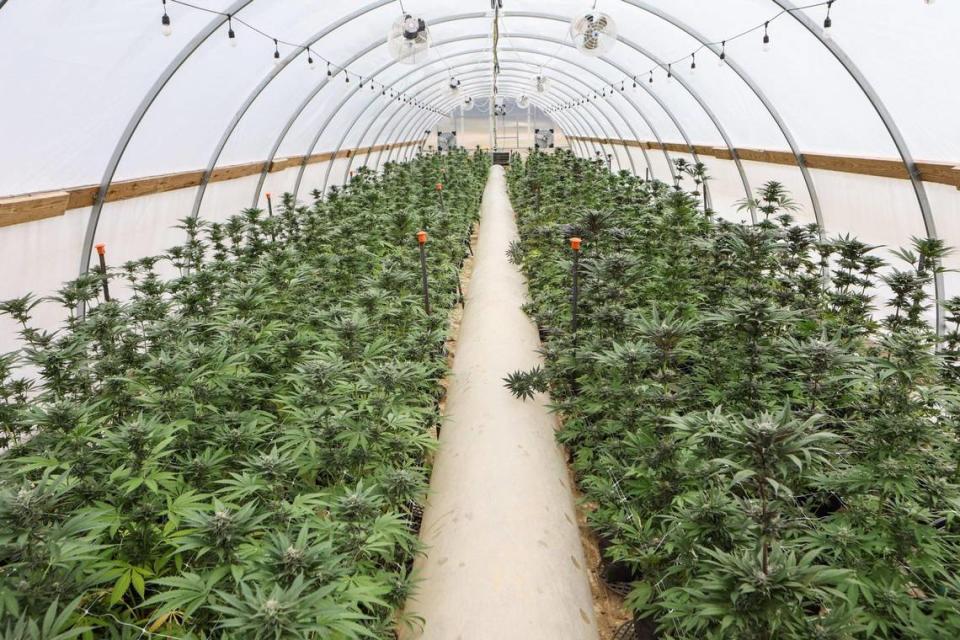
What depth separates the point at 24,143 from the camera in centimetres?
533

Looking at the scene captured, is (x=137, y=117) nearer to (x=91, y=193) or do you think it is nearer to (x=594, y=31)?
(x=91, y=193)

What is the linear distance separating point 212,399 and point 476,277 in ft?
22.4

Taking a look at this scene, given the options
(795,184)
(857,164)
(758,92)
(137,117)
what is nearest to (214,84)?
(137,117)

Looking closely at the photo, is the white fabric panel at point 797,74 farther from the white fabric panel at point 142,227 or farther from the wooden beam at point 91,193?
the white fabric panel at point 142,227

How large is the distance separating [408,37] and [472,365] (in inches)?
194

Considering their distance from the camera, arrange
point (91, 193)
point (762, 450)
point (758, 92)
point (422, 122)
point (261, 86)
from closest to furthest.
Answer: point (762, 450) < point (91, 193) < point (758, 92) < point (261, 86) < point (422, 122)

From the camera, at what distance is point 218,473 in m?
2.86

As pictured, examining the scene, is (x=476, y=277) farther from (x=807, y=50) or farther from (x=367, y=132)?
(x=367, y=132)

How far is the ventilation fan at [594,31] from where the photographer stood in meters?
7.36

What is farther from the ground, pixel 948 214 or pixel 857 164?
pixel 857 164

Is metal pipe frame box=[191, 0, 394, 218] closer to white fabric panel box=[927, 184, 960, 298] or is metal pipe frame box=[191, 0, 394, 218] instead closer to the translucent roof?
the translucent roof

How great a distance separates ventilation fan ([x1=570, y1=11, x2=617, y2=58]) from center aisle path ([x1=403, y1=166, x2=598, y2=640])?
190 inches

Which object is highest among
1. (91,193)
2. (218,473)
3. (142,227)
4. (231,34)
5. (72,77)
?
(231,34)

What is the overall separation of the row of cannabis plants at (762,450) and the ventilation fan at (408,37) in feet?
13.3
